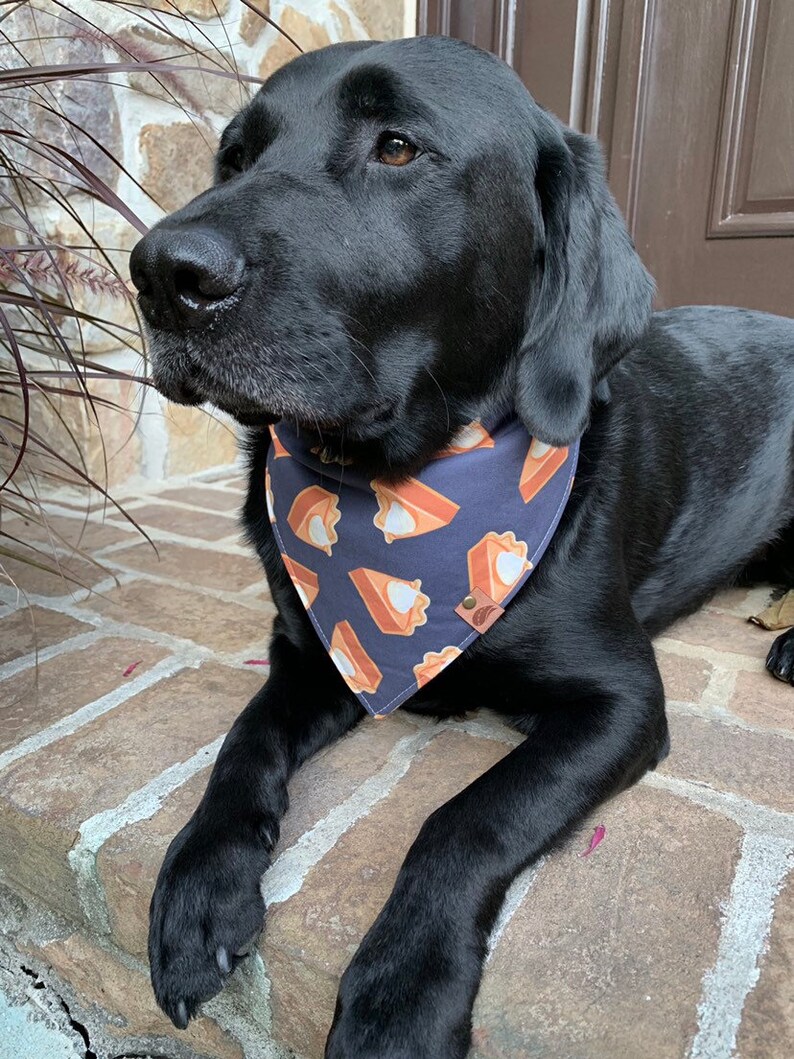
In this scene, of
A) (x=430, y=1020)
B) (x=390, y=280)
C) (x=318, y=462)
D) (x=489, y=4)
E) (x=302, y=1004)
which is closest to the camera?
(x=430, y=1020)

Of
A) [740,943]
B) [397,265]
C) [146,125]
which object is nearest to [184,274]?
[397,265]

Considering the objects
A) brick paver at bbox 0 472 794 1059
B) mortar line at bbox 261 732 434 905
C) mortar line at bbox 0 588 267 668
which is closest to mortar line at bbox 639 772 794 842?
brick paver at bbox 0 472 794 1059

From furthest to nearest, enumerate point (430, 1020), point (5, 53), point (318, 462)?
point (5, 53)
point (318, 462)
point (430, 1020)

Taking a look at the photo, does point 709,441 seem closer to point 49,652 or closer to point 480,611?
point 480,611

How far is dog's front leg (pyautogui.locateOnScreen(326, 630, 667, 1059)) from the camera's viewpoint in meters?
0.82

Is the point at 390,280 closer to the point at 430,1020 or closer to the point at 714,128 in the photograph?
the point at 430,1020

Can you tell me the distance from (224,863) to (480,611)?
1.72 feet

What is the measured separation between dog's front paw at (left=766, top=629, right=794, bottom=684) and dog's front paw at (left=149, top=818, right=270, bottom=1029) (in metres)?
1.06

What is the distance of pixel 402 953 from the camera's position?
2.83 feet

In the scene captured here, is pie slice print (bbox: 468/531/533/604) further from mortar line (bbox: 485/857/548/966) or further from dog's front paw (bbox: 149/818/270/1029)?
dog's front paw (bbox: 149/818/270/1029)

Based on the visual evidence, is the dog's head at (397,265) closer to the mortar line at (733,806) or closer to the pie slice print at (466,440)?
the pie slice print at (466,440)

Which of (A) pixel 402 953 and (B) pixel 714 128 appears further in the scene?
(B) pixel 714 128

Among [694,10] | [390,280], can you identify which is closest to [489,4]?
[694,10]

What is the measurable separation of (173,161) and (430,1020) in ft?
8.87
